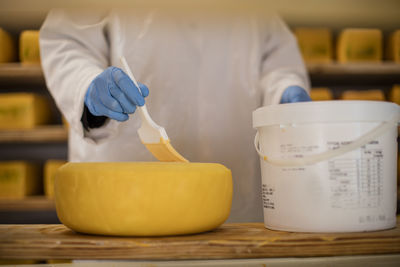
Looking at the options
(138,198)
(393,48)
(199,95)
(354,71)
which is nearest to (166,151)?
(138,198)

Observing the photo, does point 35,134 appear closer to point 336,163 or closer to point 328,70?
point 328,70

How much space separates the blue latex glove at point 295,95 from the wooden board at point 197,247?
0.49 metres

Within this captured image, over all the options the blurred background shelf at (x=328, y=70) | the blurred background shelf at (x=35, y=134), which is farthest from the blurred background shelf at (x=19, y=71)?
the blurred background shelf at (x=35, y=134)

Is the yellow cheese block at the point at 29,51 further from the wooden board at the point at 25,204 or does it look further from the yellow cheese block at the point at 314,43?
the yellow cheese block at the point at 314,43

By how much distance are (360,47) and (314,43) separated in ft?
0.75

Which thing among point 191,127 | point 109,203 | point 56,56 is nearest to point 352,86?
point 191,127

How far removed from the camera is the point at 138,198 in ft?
1.59

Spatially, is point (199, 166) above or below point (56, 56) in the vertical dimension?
below

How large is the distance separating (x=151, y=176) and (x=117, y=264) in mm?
108

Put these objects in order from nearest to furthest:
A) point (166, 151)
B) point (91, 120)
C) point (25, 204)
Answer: point (166, 151) → point (91, 120) → point (25, 204)

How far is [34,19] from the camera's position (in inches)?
10.9

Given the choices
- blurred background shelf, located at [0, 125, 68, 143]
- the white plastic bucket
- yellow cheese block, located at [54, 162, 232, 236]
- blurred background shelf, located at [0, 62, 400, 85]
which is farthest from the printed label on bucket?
blurred background shelf, located at [0, 125, 68, 143]

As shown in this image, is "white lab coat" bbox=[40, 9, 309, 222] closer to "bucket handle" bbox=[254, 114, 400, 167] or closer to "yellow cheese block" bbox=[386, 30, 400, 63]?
"bucket handle" bbox=[254, 114, 400, 167]

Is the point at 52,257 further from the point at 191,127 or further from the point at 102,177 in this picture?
the point at 191,127
